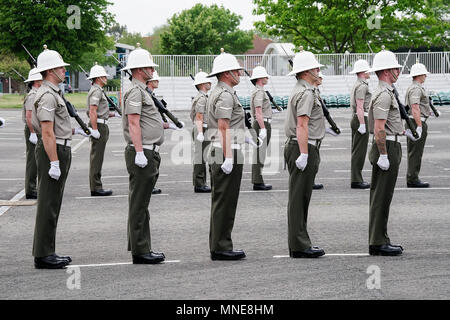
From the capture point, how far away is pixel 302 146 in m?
8.53

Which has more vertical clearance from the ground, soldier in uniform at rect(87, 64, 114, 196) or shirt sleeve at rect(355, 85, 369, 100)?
shirt sleeve at rect(355, 85, 369, 100)

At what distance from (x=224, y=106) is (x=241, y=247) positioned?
1745 millimetres

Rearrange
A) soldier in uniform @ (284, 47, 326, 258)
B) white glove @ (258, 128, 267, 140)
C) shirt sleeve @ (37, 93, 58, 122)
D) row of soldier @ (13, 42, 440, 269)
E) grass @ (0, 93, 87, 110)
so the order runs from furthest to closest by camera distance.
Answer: grass @ (0, 93, 87, 110) < white glove @ (258, 128, 267, 140) < soldier in uniform @ (284, 47, 326, 258) < row of soldier @ (13, 42, 440, 269) < shirt sleeve @ (37, 93, 58, 122)

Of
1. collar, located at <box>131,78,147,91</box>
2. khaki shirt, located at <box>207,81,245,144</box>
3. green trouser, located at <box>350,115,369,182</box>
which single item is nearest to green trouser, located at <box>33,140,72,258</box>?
collar, located at <box>131,78,147,91</box>

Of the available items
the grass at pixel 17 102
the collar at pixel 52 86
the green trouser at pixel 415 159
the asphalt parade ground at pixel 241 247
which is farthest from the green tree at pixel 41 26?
the collar at pixel 52 86

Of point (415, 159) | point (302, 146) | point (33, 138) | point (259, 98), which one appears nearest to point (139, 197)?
point (302, 146)

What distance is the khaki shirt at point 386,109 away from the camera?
8.69 meters

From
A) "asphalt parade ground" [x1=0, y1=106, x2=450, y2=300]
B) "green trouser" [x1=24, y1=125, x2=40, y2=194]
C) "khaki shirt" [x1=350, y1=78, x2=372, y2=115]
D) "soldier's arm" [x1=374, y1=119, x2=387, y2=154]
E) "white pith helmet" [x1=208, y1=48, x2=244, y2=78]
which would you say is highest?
"white pith helmet" [x1=208, y1=48, x2=244, y2=78]

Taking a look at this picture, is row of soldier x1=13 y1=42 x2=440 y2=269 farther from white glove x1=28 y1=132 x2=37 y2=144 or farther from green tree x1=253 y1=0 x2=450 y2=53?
green tree x1=253 y1=0 x2=450 y2=53

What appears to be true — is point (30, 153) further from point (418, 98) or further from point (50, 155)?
point (418, 98)

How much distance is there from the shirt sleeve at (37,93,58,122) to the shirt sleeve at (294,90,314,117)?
2502 mm

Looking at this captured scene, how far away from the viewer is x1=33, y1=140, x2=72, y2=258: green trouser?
27.0 ft

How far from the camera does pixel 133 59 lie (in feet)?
27.7
